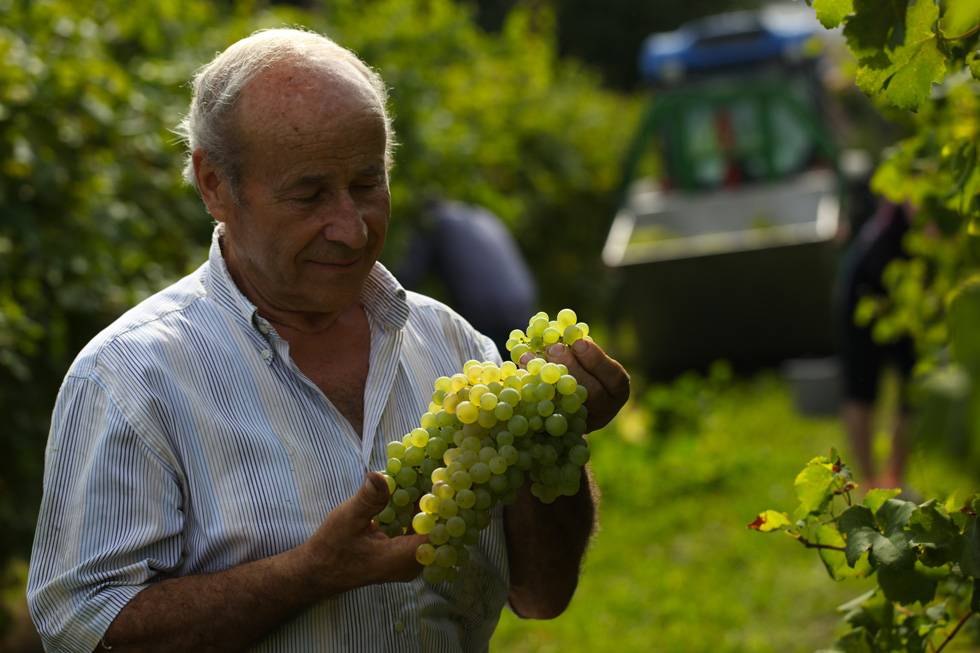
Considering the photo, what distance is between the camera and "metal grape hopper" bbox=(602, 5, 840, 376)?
410 inches

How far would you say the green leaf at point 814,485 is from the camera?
1.92 meters

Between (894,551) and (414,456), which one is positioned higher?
(414,456)

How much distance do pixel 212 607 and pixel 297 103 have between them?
72 cm

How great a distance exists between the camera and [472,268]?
6473 mm

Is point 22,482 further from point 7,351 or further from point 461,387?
point 461,387

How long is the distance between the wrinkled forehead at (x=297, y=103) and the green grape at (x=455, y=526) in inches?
23.8

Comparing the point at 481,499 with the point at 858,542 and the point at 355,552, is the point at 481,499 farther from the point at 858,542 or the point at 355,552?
the point at 858,542

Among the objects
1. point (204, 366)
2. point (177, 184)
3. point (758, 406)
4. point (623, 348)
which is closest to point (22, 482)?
point (177, 184)

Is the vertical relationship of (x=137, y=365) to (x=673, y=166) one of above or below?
above

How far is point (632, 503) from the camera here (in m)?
7.20

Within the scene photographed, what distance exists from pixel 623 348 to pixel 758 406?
4.13 m

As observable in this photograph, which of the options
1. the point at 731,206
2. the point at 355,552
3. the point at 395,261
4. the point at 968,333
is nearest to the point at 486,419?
the point at 355,552

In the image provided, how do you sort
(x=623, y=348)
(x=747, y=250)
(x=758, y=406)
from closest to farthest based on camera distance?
1. (x=758, y=406)
2. (x=747, y=250)
3. (x=623, y=348)

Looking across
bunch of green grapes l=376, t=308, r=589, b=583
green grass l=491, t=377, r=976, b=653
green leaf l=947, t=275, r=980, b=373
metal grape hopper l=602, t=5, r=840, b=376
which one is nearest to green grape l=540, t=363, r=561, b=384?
bunch of green grapes l=376, t=308, r=589, b=583
